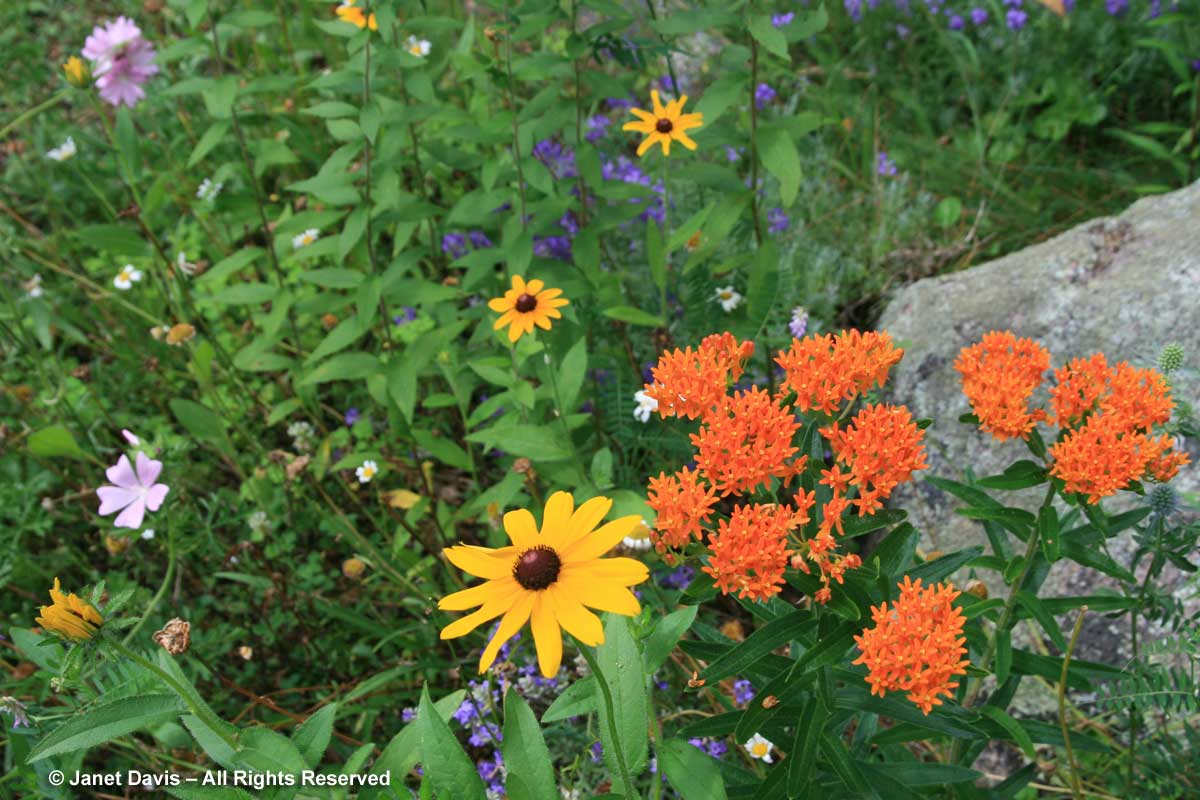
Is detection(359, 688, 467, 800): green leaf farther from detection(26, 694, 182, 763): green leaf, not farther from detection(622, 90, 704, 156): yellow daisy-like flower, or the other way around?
detection(622, 90, 704, 156): yellow daisy-like flower

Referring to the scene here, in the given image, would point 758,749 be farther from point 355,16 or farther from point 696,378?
point 355,16

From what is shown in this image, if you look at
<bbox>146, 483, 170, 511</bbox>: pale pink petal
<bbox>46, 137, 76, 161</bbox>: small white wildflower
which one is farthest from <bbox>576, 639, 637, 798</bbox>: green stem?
<bbox>46, 137, 76, 161</bbox>: small white wildflower

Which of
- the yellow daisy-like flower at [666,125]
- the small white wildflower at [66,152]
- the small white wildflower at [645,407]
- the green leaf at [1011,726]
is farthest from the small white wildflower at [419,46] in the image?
the green leaf at [1011,726]

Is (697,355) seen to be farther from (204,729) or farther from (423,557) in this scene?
(423,557)

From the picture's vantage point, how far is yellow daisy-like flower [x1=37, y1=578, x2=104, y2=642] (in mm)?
1289

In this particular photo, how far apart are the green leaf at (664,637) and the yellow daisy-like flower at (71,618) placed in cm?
76

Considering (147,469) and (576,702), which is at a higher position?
(147,469)

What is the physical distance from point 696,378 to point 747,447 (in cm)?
17

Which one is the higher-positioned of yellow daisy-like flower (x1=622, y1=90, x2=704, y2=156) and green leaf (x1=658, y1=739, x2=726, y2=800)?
yellow daisy-like flower (x1=622, y1=90, x2=704, y2=156)

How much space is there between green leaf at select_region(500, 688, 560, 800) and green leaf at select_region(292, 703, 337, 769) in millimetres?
290

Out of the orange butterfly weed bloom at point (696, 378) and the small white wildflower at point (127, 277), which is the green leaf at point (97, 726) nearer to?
the orange butterfly weed bloom at point (696, 378)

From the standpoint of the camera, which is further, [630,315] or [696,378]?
[630,315]

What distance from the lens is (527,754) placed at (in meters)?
1.40

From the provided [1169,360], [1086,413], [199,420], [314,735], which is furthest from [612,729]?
[199,420]
